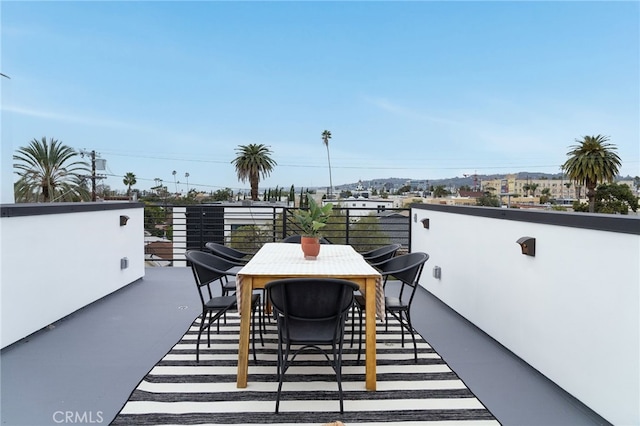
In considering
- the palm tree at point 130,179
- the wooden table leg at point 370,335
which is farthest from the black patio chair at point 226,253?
the palm tree at point 130,179

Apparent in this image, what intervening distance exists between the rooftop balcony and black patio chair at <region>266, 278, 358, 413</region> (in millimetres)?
980

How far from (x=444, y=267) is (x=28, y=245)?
167 inches

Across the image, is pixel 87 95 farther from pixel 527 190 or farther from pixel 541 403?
pixel 527 190

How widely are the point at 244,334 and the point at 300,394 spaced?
1.68 feet

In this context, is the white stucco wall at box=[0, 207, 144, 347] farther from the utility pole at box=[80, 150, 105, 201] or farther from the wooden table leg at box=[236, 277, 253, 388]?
the utility pole at box=[80, 150, 105, 201]

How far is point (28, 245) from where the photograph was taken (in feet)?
10.2

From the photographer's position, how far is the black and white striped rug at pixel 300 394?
80.2 inches

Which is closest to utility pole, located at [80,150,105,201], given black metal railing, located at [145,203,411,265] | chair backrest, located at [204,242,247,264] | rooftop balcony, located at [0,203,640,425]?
black metal railing, located at [145,203,411,265]

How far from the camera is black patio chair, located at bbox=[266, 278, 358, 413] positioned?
214 cm

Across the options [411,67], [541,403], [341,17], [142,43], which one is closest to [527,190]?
[411,67]

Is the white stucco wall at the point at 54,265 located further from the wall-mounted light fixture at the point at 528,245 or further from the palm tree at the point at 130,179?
the palm tree at the point at 130,179

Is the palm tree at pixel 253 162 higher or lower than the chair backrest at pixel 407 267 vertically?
higher

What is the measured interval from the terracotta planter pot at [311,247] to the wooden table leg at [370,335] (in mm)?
753

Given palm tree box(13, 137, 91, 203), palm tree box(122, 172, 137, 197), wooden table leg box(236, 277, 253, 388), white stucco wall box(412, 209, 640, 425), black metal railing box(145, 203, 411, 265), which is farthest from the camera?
palm tree box(122, 172, 137, 197)
